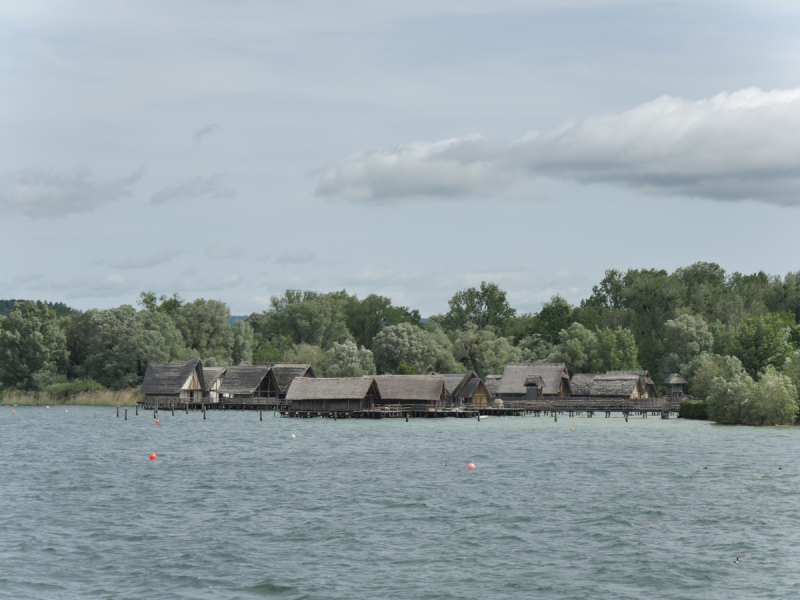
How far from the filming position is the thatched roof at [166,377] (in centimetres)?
10044

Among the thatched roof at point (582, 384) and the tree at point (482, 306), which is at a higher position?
the tree at point (482, 306)

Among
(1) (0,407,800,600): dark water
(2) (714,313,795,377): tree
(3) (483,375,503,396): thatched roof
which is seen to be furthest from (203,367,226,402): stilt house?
(2) (714,313,795,377): tree

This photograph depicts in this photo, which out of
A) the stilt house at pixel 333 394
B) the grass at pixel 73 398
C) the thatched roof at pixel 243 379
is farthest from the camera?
the grass at pixel 73 398

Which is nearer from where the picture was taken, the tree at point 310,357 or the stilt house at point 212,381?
the stilt house at point 212,381

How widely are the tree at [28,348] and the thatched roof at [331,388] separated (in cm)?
4058

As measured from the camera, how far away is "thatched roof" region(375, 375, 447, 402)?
88.8 metres

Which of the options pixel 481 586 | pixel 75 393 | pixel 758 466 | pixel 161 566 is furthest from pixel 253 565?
pixel 75 393

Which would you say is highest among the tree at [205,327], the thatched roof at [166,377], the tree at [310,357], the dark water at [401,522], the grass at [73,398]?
the tree at [205,327]

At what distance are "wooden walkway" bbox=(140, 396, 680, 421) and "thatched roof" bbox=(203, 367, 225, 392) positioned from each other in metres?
2.12

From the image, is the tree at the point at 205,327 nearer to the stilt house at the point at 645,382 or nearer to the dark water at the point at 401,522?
the stilt house at the point at 645,382

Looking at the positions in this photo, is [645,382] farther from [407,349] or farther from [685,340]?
[407,349]

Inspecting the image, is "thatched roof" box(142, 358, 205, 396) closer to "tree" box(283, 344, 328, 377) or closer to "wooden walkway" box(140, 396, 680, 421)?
"wooden walkway" box(140, 396, 680, 421)

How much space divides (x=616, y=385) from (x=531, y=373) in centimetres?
1073

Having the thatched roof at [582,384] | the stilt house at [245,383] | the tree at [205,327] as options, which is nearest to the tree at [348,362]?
the stilt house at [245,383]
